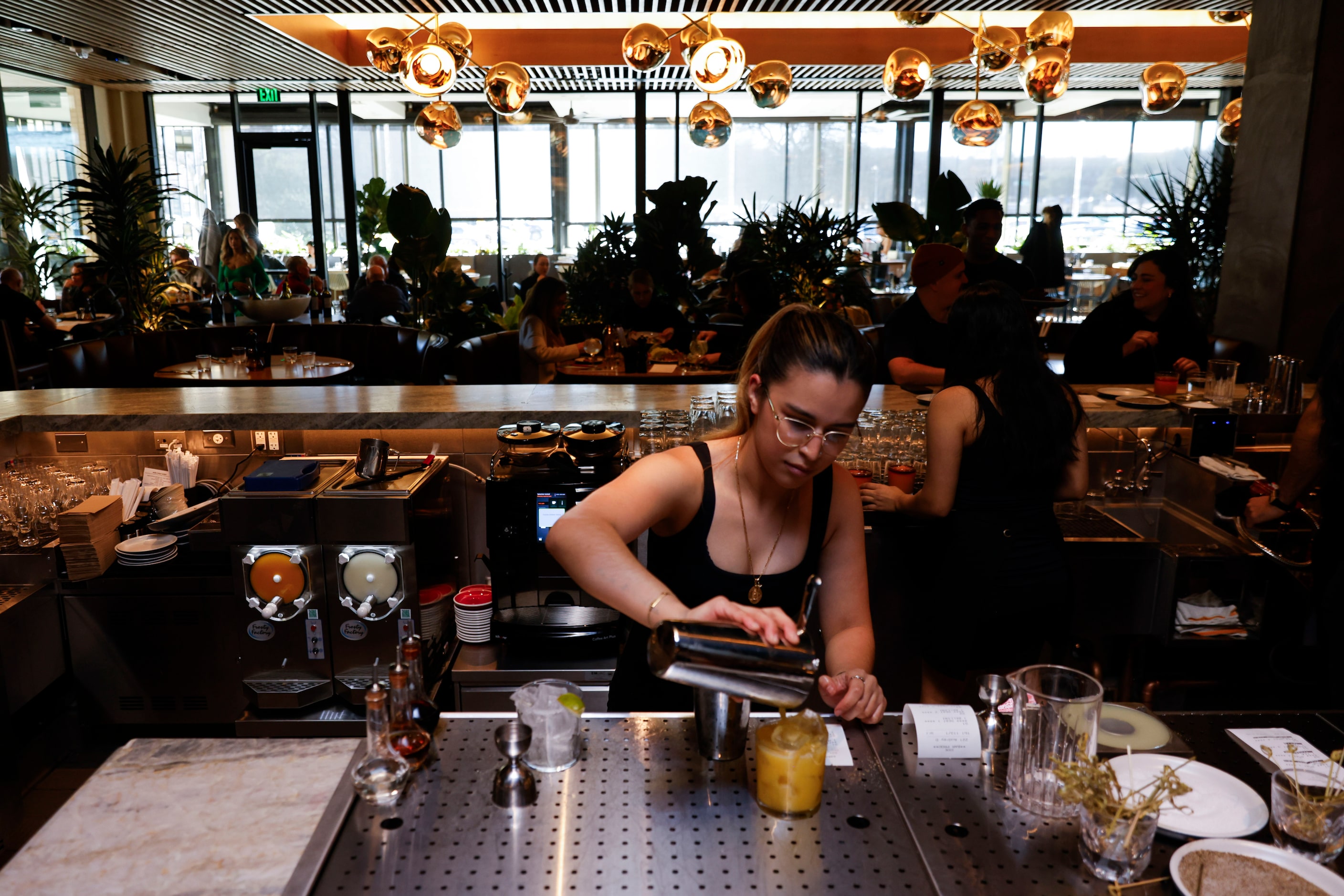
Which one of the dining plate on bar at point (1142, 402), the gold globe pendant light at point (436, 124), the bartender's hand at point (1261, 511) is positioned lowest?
the bartender's hand at point (1261, 511)

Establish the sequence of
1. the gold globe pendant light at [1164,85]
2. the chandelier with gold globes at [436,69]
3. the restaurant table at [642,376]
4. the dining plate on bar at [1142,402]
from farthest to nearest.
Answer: the gold globe pendant light at [1164,85], the chandelier with gold globes at [436,69], the restaurant table at [642,376], the dining plate on bar at [1142,402]

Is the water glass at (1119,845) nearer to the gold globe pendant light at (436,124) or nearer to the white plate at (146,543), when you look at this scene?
the white plate at (146,543)

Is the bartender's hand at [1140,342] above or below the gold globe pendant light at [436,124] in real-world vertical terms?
below

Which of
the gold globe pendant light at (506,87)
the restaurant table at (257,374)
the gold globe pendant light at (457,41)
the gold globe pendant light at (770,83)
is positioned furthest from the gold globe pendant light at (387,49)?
the gold globe pendant light at (770,83)

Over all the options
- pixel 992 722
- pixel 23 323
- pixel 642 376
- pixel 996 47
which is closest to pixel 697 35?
pixel 996 47

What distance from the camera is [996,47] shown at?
6402 mm

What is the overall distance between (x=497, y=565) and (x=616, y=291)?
437 cm

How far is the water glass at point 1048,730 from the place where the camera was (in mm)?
1366

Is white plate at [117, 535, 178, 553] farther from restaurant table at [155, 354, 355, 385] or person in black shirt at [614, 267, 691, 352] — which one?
person in black shirt at [614, 267, 691, 352]

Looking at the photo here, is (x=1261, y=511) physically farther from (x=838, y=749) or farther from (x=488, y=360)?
(x=488, y=360)

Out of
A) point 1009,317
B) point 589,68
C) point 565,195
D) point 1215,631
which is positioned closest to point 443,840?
point 1009,317

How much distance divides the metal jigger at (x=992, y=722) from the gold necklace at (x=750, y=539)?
439 mm

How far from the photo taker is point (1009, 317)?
2533mm

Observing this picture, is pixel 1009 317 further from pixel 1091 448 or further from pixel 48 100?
pixel 48 100
